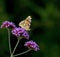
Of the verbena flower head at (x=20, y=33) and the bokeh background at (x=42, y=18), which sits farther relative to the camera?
the bokeh background at (x=42, y=18)

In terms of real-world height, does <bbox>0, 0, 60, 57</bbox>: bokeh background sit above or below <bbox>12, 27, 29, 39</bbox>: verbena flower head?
below

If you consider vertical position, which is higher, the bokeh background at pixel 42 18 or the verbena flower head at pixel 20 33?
the verbena flower head at pixel 20 33

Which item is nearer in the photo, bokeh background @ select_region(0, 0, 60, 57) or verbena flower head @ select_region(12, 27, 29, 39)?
verbena flower head @ select_region(12, 27, 29, 39)

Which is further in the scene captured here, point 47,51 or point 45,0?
point 45,0

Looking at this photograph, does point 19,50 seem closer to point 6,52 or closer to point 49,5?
point 6,52

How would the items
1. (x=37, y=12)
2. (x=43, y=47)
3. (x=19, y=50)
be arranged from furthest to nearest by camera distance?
(x=37, y=12)
(x=43, y=47)
(x=19, y=50)

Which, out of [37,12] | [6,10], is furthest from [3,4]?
[37,12]

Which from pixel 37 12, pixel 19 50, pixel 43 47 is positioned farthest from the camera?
pixel 37 12

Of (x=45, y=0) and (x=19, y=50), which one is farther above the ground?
(x=45, y=0)
